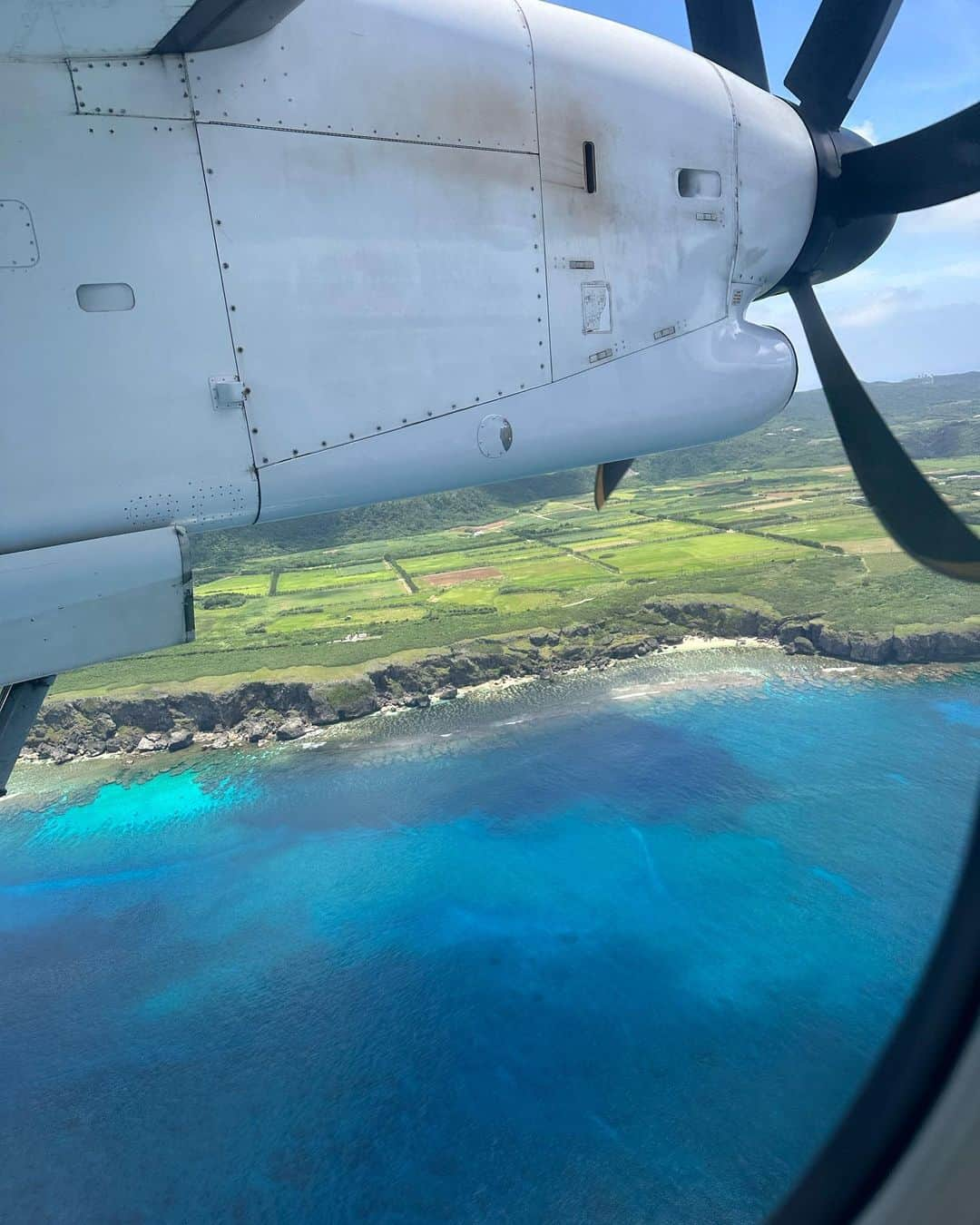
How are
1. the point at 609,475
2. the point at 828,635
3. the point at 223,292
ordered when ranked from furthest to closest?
1. the point at 828,635
2. the point at 609,475
3. the point at 223,292

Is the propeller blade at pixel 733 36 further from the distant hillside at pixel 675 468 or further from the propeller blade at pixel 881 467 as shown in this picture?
the distant hillside at pixel 675 468

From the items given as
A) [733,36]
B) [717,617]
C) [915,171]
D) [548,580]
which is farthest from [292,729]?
[915,171]

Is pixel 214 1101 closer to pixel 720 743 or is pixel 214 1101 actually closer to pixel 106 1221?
pixel 106 1221

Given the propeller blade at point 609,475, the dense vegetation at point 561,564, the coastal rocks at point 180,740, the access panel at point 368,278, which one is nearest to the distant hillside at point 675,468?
the dense vegetation at point 561,564

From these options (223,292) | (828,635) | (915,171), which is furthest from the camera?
(828,635)

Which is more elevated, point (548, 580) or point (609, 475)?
point (609, 475)

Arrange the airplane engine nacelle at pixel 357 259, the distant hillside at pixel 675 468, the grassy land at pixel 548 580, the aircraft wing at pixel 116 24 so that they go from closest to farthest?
1. the aircraft wing at pixel 116 24
2. the airplane engine nacelle at pixel 357 259
3. the grassy land at pixel 548 580
4. the distant hillside at pixel 675 468

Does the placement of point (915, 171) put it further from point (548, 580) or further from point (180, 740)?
point (548, 580)
